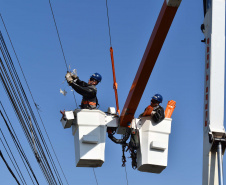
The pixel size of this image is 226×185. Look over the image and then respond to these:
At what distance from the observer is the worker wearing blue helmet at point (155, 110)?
11.0 m

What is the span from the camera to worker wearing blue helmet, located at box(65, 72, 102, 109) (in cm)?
1073

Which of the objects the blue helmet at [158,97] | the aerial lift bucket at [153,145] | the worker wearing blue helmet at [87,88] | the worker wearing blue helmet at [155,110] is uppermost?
the worker wearing blue helmet at [87,88]

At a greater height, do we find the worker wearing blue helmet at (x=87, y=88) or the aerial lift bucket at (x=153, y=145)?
the worker wearing blue helmet at (x=87, y=88)

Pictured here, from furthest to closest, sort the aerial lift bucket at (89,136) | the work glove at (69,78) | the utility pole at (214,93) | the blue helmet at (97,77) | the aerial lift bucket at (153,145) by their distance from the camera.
→ the blue helmet at (97,77), the aerial lift bucket at (153,145), the work glove at (69,78), the aerial lift bucket at (89,136), the utility pole at (214,93)

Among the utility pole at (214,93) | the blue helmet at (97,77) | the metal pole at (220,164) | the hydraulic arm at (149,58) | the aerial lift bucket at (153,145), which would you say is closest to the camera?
the metal pole at (220,164)

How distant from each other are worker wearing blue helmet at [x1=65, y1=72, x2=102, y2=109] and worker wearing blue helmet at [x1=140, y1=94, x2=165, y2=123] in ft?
3.62

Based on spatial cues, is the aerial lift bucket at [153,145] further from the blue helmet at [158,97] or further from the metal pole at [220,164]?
the metal pole at [220,164]

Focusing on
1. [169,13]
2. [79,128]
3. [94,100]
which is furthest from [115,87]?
[169,13]

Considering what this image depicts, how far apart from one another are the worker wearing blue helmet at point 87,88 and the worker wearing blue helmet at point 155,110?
1.10 metres

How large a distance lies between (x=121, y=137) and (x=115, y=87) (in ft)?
Answer: 3.60

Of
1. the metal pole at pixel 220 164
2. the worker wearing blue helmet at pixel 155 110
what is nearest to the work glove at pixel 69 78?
the worker wearing blue helmet at pixel 155 110

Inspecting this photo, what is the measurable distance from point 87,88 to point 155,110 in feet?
4.91

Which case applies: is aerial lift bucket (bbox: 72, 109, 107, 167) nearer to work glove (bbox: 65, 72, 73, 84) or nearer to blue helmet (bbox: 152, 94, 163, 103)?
work glove (bbox: 65, 72, 73, 84)

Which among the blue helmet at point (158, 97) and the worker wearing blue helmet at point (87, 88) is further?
the blue helmet at point (158, 97)
